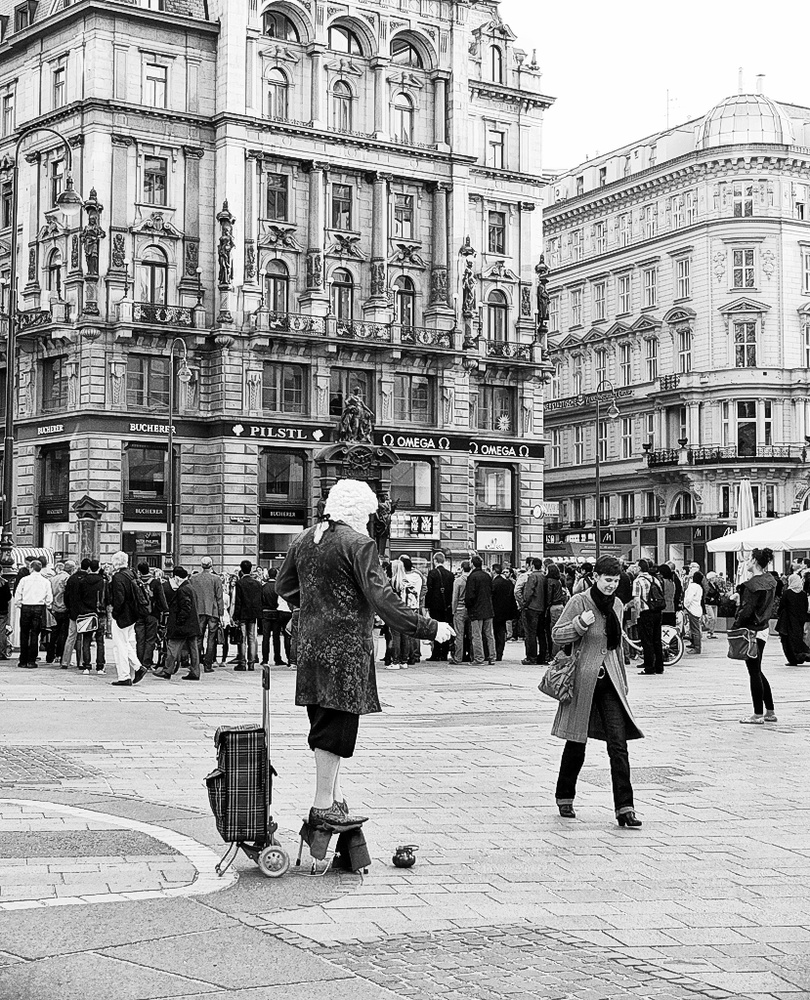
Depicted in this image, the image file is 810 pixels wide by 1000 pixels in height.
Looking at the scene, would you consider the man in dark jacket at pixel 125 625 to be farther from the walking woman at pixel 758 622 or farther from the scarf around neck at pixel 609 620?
the scarf around neck at pixel 609 620

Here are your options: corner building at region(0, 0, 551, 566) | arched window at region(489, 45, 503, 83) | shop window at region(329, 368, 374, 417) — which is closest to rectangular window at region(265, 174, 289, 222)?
corner building at region(0, 0, 551, 566)

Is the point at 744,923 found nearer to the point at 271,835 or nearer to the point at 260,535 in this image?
the point at 271,835

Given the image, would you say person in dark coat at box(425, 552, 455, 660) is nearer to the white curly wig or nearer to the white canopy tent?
the white canopy tent

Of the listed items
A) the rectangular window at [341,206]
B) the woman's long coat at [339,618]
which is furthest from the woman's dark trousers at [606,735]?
the rectangular window at [341,206]

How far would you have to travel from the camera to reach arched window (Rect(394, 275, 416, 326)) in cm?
6294

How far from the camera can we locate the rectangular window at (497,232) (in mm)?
66688

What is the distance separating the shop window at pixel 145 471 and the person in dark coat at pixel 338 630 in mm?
48692

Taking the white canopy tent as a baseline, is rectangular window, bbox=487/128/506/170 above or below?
above

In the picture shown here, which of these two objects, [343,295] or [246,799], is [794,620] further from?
[343,295]

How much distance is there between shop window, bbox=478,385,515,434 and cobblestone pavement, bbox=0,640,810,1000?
1860 inches

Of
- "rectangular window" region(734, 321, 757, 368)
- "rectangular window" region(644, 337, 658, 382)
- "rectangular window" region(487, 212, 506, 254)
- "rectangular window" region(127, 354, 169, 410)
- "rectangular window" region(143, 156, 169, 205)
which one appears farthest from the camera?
"rectangular window" region(644, 337, 658, 382)

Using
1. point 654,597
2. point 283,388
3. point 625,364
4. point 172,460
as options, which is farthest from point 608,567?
point 625,364

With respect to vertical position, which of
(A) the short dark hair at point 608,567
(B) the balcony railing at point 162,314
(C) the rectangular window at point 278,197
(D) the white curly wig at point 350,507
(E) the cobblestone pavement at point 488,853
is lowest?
(E) the cobblestone pavement at point 488,853

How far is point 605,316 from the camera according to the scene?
3268 inches
